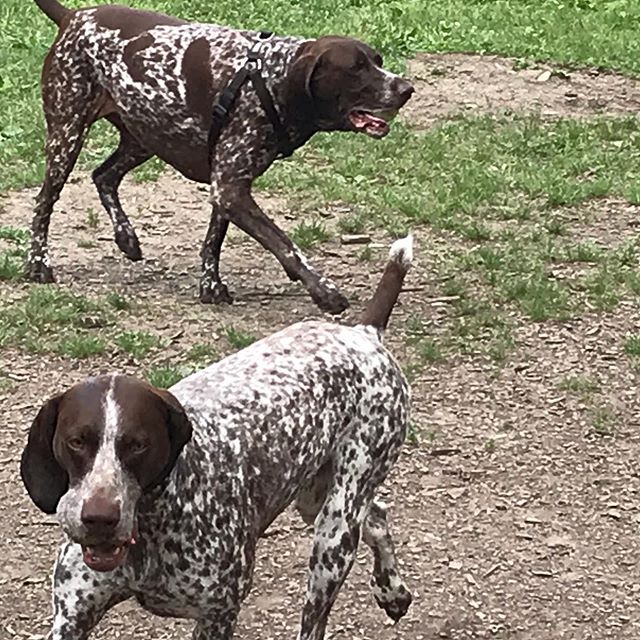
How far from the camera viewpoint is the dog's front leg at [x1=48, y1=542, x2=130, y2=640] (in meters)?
3.67

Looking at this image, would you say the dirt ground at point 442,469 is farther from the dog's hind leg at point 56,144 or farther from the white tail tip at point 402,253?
the white tail tip at point 402,253

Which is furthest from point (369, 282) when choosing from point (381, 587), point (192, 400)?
point (192, 400)

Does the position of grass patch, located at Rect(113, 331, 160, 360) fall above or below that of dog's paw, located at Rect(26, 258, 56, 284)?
above

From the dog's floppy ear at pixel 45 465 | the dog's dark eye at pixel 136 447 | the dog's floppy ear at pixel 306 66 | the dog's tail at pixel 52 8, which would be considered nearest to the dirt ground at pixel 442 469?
the dog's floppy ear at pixel 306 66

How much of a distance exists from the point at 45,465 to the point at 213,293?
420cm

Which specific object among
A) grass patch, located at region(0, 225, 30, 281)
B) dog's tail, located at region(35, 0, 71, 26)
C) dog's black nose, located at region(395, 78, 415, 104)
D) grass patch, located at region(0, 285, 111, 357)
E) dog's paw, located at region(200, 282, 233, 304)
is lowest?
grass patch, located at region(0, 225, 30, 281)

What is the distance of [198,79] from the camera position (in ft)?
24.5

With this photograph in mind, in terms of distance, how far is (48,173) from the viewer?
26.1ft

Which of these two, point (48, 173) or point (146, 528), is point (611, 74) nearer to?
point (48, 173)

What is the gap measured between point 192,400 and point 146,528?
0.46 m

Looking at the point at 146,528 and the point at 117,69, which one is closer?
the point at 146,528

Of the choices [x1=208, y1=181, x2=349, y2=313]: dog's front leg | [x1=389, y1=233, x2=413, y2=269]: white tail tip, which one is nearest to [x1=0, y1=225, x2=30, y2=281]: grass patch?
[x1=208, y1=181, x2=349, y2=313]: dog's front leg

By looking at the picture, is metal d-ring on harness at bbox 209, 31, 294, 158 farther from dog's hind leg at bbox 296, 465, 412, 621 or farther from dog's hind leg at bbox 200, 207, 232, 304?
dog's hind leg at bbox 296, 465, 412, 621

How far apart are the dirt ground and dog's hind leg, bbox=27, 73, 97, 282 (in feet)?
0.62
